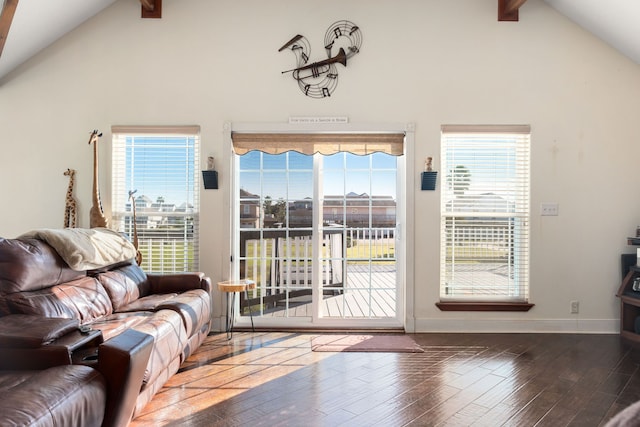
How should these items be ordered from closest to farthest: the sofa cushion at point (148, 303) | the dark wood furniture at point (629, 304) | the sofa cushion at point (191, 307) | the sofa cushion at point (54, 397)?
the sofa cushion at point (54, 397), the sofa cushion at point (191, 307), the sofa cushion at point (148, 303), the dark wood furniture at point (629, 304)

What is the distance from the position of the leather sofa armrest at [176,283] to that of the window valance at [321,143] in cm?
136

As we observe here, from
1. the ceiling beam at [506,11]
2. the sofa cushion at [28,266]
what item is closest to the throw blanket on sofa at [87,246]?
the sofa cushion at [28,266]

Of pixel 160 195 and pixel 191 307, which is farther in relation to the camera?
pixel 160 195

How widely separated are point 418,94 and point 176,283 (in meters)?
3.05

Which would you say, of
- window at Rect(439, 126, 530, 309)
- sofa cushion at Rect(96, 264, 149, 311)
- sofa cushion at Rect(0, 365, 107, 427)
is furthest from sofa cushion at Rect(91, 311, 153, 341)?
window at Rect(439, 126, 530, 309)

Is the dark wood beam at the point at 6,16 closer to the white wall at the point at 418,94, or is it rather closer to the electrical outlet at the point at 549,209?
the white wall at the point at 418,94

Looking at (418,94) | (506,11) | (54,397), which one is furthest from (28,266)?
(506,11)

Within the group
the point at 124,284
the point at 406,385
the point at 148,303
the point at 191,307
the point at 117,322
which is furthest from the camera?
the point at 124,284

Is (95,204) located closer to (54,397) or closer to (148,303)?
(148,303)

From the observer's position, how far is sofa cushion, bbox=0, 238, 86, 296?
89.2 inches

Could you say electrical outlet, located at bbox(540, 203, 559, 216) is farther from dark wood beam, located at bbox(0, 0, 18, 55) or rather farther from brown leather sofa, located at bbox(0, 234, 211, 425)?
dark wood beam, located at bbox(0, 0, 18, 55)

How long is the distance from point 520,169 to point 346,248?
2.02 meters

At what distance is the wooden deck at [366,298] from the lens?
4113 millimetres

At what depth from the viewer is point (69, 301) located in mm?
2543
